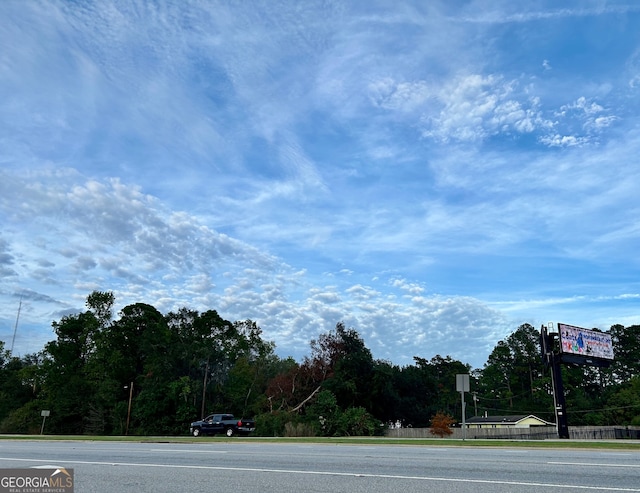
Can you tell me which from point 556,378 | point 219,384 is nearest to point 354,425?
point 556,378

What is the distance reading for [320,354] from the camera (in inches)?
2046

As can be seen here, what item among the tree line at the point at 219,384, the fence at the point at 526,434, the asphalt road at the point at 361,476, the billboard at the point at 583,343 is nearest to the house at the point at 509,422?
the tree line at the point at 219,384

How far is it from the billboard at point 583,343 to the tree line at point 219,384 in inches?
545

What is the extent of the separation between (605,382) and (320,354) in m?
69.0

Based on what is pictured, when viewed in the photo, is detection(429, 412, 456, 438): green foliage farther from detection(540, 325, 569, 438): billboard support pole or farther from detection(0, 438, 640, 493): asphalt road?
detection(0, 438, 640, 493): asphalt road

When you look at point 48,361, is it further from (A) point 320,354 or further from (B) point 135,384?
(A) point 320,354

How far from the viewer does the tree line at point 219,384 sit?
49.2 m

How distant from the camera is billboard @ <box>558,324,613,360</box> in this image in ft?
124

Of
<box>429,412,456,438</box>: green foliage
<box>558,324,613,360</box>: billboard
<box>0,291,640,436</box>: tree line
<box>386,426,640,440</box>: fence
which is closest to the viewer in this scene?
<box>429,412,456,438</box>: green foliage

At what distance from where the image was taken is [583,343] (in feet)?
129

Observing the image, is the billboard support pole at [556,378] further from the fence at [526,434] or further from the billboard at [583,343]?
the fence at [526,434]

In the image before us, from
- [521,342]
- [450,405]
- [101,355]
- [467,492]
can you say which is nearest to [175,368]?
[101,355]

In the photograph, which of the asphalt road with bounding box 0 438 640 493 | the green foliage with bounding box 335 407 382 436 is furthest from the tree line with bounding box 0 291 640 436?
the asphalt road with bounding box 0 438 640 493

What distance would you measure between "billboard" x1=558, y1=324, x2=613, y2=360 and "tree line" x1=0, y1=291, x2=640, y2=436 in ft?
45.4
